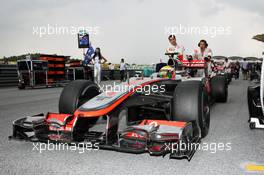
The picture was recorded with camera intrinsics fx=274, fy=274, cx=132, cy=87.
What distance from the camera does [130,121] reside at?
400 cm

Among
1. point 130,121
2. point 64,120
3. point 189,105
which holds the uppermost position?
point 189,105

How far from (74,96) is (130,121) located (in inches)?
34.9

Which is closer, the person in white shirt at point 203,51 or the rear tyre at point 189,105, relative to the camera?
the rear tyre at point 189,105

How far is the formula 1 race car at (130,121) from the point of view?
101 inches

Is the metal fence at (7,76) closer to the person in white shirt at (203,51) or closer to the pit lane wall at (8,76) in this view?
the pit lane wall at (8,76)

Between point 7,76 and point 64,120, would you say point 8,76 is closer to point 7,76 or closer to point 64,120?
point 7,76

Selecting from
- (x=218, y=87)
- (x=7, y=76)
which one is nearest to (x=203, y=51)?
(x=218, y=87)

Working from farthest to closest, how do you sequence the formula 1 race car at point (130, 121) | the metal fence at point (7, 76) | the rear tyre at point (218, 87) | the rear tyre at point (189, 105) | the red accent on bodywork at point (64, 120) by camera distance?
1. the metal fence at point (7, 76)
2. the rear tyre at point (218, 87)
3. the rear tyre at point (189, 105)
4. the red accent on bodywork at point (64, 120)
5. the formula 1 race car at point (130, 121)

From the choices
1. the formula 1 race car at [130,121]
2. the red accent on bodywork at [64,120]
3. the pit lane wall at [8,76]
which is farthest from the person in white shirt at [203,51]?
the pit lane wall at [8,76]

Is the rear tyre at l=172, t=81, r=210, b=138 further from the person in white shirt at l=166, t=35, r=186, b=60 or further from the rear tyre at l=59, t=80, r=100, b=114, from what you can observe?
the person in white shirt at l=166, t=35, r=186, b=60

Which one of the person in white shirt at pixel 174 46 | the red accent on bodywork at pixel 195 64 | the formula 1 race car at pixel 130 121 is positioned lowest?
the formula 1 race car at pixel 130 121

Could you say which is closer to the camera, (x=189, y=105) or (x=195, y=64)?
(x=189, y=105)

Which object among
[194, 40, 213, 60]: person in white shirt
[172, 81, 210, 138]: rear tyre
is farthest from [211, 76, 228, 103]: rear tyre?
[172, 81, 210, 138]: rear tyre

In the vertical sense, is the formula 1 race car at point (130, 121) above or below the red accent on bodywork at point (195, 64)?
below
